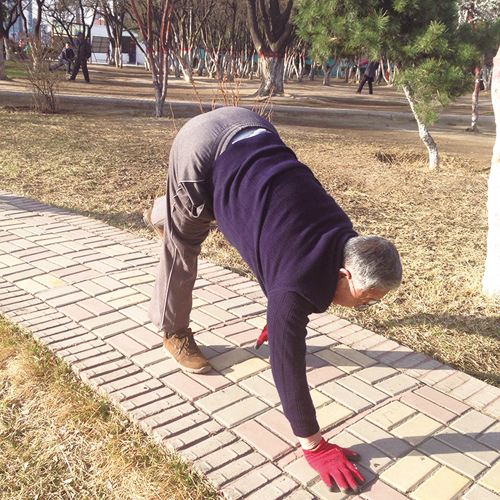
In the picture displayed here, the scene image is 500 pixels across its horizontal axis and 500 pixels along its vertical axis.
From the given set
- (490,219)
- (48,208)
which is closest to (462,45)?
(490,219)

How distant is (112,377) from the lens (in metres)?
2.68

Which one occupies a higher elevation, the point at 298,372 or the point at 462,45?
the point at 462,45

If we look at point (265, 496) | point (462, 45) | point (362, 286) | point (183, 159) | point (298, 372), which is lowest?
point (265, 496)

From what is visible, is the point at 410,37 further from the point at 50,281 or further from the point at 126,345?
the point at 126,345

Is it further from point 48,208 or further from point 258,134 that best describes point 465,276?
point 48,208

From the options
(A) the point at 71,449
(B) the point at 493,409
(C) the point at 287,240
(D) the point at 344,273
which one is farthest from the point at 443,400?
(A) the point at 71,449

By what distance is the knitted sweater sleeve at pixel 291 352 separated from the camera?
70.5 inches

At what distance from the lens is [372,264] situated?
1751mm

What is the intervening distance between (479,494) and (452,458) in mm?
188

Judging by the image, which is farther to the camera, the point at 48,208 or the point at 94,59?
the point at 94,59

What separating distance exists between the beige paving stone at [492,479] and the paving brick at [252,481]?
74 centimetres

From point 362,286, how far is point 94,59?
187ft

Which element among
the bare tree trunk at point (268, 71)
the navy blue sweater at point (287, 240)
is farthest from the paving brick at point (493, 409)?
the bare tree trunk at point (268, 71)

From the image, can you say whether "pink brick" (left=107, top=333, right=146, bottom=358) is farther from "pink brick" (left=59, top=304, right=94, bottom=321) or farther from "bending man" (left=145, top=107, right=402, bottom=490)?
"bending man" (left=145, top=107, right=402, bottom=490)
